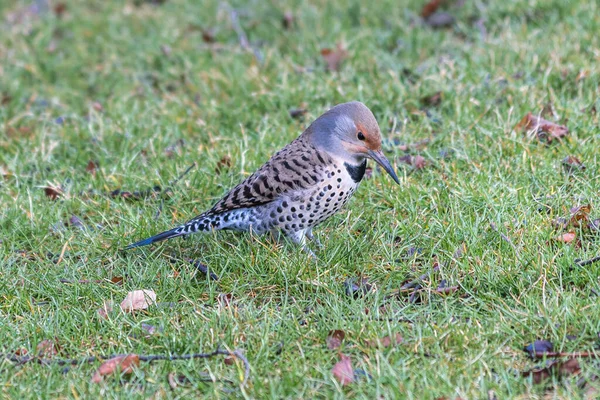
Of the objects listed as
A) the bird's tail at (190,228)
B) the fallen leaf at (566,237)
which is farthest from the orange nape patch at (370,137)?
the fallen leaf at (566,237)

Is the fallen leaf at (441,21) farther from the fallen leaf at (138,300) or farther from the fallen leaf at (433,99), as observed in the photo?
the fallen leaf at (138,300)

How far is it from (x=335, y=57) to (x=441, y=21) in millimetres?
1341

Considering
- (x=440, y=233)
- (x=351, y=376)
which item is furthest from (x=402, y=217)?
(x=351, y=376)

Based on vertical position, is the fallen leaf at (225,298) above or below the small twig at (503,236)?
below

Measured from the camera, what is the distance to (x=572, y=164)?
18.0 feet

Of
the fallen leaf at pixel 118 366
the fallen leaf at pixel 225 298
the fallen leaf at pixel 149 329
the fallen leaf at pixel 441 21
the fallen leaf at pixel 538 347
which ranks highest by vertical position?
the fallen leaf at pixel 441 21

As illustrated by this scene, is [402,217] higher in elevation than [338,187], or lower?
lower

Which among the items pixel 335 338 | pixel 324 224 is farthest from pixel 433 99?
pixel 335 338

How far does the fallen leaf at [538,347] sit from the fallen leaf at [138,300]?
6.59 ft

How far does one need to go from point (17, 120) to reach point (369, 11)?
3686mm

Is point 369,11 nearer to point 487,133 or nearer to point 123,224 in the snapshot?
point 487,133

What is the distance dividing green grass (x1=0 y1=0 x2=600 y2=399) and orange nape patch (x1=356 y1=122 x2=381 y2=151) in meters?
0.52

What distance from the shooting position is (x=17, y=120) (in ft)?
25.0

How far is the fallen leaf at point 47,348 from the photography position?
4211 mm
